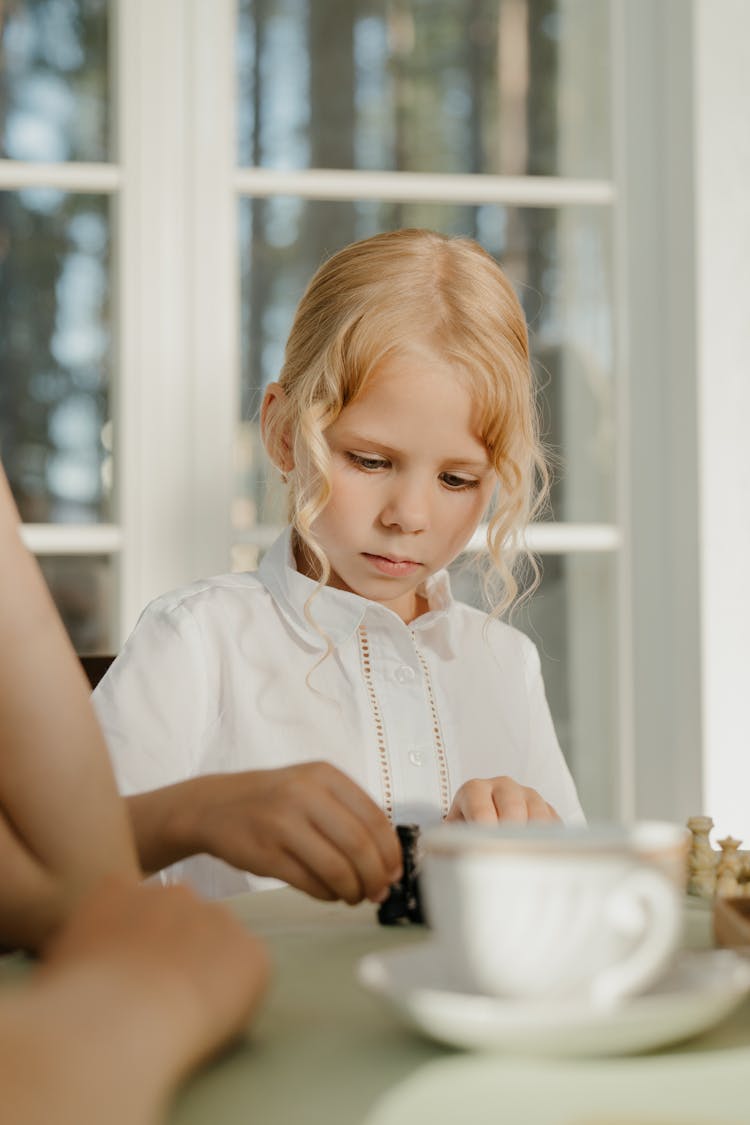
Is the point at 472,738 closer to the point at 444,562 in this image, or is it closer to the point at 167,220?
the point at 444,562

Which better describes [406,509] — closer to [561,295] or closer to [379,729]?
[379,729]

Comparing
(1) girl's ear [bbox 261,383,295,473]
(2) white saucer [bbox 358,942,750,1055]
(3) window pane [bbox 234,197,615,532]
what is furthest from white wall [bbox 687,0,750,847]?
(2) white saucer [bbox 358,942,750,1055]

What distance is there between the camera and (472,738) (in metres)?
1.50

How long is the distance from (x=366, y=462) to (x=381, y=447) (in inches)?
1.0

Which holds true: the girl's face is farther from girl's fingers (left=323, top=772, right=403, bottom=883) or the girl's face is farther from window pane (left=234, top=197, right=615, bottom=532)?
window pane (left=234, top=197, right=615, bottom=532)

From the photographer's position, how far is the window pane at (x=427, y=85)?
7.29ft

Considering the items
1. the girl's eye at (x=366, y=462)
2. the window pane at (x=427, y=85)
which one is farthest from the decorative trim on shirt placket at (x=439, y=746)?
the window pane at (x=427, y=85)

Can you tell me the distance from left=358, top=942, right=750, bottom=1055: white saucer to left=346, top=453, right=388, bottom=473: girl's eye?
91 cm

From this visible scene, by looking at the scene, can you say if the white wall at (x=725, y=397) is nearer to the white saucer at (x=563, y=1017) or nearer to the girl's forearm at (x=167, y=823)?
the girl's forearm at (x=167, y=823)

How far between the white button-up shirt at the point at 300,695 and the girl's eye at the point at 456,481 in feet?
0.52

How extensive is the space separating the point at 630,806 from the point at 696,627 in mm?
345

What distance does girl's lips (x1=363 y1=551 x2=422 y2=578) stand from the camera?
4.52 feet

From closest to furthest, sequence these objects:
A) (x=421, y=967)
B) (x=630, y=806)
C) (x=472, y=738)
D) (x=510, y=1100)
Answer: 1. (x=510, y=1100)
2. (x=421, y=967)
3. (x=472, y=738)
4. (x=630, y=806)

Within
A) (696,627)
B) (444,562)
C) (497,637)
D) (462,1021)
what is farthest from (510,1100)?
(696,627)
